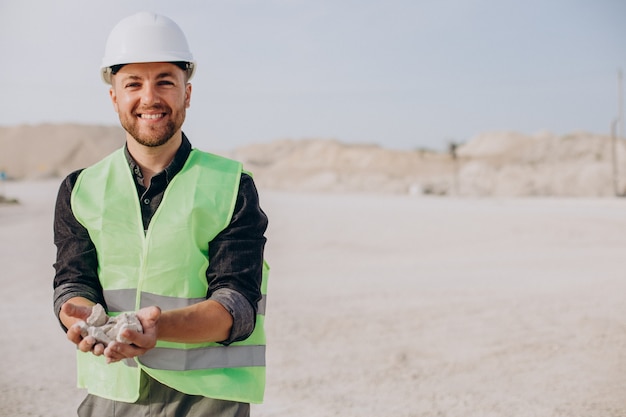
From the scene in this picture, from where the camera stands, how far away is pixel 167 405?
7.27 feet

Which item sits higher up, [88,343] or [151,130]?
[151,130]

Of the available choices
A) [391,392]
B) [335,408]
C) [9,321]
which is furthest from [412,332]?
[9,321]

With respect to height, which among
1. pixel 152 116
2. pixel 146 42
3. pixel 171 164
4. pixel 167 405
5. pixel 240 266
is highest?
pixel 146 42

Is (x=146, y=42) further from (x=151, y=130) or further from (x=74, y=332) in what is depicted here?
(x=74, y=332)

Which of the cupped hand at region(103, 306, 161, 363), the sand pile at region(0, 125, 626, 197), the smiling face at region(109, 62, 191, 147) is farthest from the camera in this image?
the sand pile at region(0, 125, 626, 197)

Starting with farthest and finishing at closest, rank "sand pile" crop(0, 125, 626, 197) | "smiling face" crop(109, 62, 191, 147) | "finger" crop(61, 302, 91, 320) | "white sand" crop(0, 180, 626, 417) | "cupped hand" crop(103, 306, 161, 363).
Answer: "sand pile" crop(0, 125, 626, 197), "white sand" crop(0, 180, 626, 417), "smiling face" crop(109, 62, 191, 147), "finger" crop(61, 302, 91, 320), "cupped hand" crop(103, 306, 161, 363)

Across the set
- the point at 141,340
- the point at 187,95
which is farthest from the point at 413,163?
the point at 141,340

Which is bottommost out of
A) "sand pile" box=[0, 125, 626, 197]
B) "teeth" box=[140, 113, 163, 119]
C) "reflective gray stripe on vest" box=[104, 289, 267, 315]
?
"reflective gray stripe on vest" box=[104, 289, 267, 315]

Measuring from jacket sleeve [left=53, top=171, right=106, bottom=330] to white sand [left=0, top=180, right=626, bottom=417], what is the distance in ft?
10.2

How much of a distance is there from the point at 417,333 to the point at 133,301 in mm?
5530

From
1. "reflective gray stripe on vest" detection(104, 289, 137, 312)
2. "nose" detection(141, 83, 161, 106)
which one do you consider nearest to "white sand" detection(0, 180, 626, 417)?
"reflective gray stripe on vest" detection(104, 289, 137, 312)

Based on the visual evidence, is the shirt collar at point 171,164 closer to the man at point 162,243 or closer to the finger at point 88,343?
the man at point 162,243

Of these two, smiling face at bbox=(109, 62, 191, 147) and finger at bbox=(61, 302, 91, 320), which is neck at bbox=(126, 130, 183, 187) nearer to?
smiling face at bbox=(109, 62, 191, 147)

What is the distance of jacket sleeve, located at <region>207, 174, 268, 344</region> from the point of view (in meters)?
2.04
